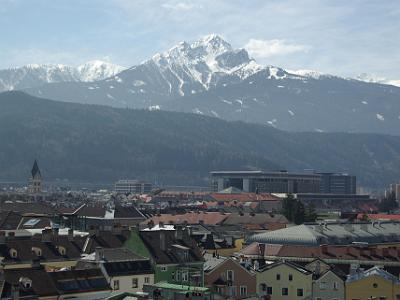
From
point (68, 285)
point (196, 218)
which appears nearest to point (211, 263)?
point (68, 285)

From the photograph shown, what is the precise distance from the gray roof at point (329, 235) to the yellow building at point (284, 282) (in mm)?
20928

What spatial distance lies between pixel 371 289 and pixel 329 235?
29.7 meters

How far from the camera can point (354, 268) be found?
66.0 m

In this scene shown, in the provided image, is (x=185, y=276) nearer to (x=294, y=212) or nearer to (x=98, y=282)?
(x=98, y=282)

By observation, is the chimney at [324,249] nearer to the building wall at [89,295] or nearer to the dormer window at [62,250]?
the dormer window at [62,250]

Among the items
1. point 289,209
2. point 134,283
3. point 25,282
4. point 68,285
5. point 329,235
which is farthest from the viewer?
point 289,209

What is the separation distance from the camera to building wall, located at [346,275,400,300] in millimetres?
61812

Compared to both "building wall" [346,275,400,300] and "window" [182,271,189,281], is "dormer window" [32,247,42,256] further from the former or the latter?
"building wall" [346,275,400,300]

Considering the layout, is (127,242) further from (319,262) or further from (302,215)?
(302,215)

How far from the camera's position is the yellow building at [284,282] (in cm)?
6506

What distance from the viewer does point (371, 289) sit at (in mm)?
62094

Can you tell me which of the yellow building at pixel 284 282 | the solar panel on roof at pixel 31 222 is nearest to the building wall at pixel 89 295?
the yellow building at pixel 284 282

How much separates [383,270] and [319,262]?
284 inches

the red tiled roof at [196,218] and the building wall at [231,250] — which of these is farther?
the red tiled roof at [196,218]
